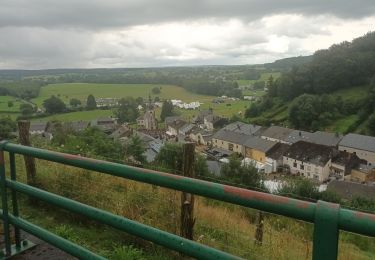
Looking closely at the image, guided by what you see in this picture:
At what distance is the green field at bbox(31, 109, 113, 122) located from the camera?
75.3 meters

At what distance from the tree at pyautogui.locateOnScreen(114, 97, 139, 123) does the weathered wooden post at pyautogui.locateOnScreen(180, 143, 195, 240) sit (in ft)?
273

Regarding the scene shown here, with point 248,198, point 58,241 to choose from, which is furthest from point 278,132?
point 248,198

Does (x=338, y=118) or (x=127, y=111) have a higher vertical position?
(x=338, y=118)

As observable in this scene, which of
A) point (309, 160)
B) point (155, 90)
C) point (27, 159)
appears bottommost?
point (309, 160)

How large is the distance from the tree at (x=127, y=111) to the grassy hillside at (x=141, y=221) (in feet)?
268

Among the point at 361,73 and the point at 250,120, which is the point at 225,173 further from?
the point at 361,73

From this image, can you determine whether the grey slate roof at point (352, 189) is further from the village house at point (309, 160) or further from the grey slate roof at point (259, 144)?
the grey slate roof at point (259, 144)

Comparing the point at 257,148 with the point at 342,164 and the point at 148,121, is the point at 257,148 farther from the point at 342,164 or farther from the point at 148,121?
the point at 148,121

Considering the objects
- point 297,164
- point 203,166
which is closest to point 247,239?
→ point 203,166

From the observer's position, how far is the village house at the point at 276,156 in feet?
171

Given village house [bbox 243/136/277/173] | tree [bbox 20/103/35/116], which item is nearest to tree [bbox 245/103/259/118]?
village house [bbox 243/136/277/173]

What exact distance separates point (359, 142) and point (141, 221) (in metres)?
54.4

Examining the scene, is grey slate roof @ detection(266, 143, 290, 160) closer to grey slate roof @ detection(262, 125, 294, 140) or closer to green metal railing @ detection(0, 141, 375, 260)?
grey slate roof @ detection(262, 125, 294, 140)

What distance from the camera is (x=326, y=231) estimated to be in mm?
1341
